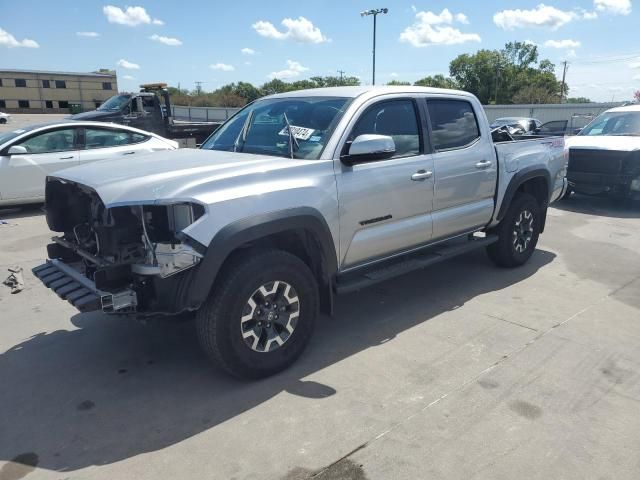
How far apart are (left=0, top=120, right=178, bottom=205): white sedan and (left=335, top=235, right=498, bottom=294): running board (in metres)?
6.24

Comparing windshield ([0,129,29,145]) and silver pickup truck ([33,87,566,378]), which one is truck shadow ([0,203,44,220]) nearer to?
windshield ([0,129,29,145])

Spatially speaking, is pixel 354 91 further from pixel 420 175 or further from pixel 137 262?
pixel 137 262

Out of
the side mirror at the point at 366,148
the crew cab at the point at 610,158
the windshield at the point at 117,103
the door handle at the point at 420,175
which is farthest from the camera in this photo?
the windshield at the point at 117,103

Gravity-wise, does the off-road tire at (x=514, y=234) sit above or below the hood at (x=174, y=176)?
below

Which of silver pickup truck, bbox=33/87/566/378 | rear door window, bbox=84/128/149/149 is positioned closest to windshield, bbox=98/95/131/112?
rear door window, bbox=84/128/149/149

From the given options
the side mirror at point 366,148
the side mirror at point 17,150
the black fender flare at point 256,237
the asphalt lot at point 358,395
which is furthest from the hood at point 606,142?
the side mirror at point 17,150

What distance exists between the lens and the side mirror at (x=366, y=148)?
147 inches

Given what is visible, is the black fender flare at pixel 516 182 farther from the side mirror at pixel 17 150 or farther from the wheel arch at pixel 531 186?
the side mirror at pixel 17 150

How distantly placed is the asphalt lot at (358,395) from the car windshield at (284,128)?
1596mm

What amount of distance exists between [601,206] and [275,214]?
913 cm

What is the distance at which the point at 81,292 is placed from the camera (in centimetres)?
334

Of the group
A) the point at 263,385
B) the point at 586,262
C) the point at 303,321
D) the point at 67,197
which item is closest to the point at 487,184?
the point at 586,262

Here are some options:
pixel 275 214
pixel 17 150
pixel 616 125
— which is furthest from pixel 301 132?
pixel 616 125

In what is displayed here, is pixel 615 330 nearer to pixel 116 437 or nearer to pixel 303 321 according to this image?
pixel 303 321
